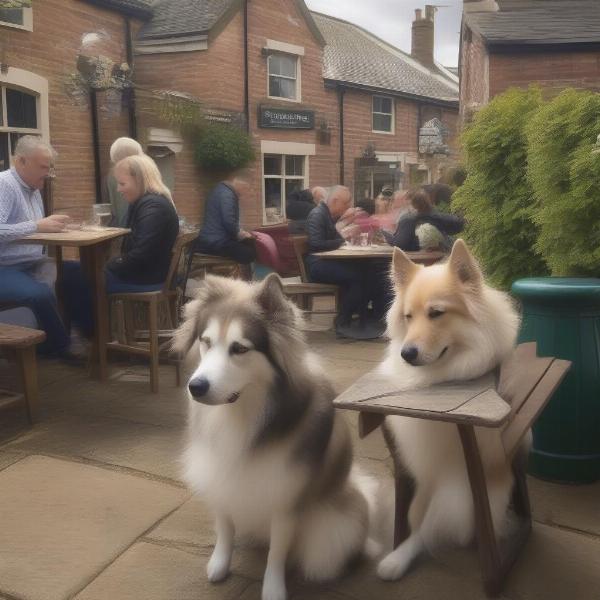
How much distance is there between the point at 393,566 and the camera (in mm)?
2311

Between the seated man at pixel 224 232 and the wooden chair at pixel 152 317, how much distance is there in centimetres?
147

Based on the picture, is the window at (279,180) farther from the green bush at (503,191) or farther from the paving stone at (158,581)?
the paving stone at (158,581)

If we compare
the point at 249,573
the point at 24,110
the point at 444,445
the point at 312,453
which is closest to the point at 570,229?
the point at 444,445

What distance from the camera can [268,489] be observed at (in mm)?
2096

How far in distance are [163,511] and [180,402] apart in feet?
4.79

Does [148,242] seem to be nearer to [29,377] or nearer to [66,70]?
[29,377]

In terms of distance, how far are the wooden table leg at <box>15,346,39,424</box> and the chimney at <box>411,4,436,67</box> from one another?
14.5m

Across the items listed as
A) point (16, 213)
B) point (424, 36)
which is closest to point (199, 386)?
point (16, 213)

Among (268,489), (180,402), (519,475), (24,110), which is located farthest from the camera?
(24,110)

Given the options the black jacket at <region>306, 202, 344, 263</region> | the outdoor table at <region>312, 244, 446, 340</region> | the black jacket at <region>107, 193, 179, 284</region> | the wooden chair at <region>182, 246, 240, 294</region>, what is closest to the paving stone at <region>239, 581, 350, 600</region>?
the black jacket at <region>107, 193, 179, 284</region>

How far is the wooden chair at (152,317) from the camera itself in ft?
14.6

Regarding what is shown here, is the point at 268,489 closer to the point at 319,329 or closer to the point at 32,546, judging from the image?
the point at 32,546

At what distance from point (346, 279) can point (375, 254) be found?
476 mm

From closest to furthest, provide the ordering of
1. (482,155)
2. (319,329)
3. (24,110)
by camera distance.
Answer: (482,155) < (319,329) < (24,110)
